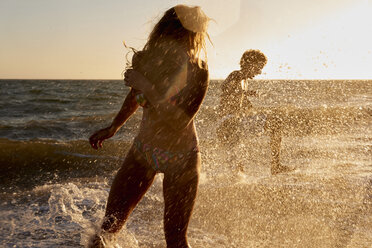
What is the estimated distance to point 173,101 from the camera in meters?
2.06

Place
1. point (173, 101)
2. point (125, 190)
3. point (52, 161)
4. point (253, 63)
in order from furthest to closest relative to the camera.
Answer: point (52, 161) < point (253, 63) < point (125, 190) < point (173, 101)

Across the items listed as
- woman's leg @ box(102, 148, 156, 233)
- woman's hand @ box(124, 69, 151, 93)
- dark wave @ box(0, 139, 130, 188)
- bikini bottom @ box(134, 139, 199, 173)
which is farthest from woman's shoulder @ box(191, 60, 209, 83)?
dark wave @ box(0, 139, 130, 188)

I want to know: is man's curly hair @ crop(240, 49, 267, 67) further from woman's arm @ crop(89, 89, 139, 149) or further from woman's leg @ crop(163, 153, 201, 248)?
woman's leg @ crop(163, 153, 201, 248)

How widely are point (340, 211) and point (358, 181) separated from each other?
1677 mm

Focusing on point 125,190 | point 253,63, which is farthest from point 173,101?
point 253,63

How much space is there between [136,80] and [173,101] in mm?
260

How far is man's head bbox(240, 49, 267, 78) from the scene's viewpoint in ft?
19.6

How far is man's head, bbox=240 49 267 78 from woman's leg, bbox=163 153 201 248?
13.3ft

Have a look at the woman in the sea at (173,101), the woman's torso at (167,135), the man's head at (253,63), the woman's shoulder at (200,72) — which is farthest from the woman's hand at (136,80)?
the man's head at (253,63)

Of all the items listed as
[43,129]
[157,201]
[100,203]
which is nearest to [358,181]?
[157,201]

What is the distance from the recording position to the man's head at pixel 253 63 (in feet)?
19.6

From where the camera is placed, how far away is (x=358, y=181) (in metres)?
5.93

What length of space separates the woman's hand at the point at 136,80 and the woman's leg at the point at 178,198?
0.49 metres

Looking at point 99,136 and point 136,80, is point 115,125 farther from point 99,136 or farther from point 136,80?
point 136,80
